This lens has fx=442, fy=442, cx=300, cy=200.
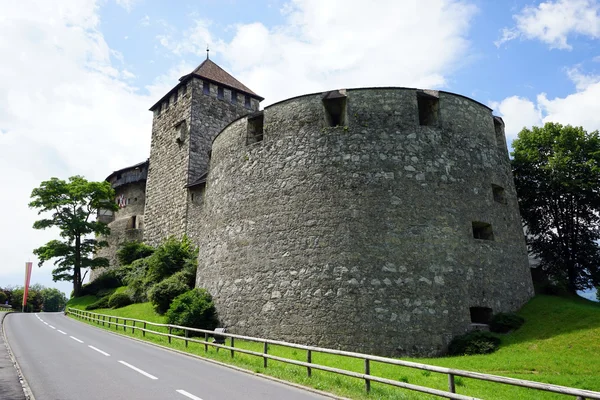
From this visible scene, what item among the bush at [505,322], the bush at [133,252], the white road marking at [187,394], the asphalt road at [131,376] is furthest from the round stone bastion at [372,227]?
the bush at [133,252]

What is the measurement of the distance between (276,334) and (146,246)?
21.3 metres

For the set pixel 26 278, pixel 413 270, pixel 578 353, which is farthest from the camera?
pixel 26 278

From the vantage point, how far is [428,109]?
15.9 m

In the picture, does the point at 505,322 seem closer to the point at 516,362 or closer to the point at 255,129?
the point at 516,362

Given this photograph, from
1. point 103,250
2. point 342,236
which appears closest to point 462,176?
point 342,236

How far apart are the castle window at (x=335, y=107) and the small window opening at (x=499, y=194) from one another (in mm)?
6094

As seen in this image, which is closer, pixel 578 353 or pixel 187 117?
pixel 578 353

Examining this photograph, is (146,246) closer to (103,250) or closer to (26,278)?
(103,250)

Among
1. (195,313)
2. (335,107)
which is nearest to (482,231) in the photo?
(335,107)

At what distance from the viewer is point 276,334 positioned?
45.4 feet

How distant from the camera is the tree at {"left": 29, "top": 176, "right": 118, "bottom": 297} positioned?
34.2 metres

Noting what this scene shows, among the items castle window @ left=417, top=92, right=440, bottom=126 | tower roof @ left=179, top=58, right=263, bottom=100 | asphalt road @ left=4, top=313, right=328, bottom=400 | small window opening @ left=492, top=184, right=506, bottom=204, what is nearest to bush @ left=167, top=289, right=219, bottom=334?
asphalt road @ left=4, top=313, right=328, bottom=400

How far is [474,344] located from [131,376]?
8861mm

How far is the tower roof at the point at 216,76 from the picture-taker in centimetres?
3322
